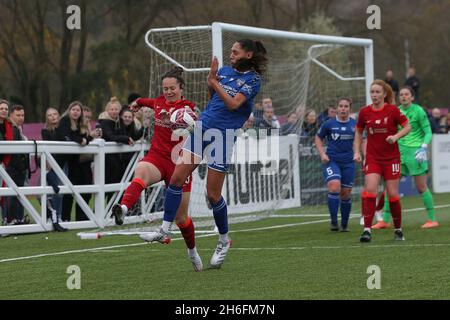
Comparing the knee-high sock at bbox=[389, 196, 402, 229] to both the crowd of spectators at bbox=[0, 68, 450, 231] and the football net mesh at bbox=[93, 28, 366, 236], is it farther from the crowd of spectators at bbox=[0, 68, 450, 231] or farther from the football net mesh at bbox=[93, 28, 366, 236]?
the crowd of spectators at bbox=[0, 68, 450, 231]

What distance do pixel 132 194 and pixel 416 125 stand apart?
6627 mm

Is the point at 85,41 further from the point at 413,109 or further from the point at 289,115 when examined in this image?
the point at 413,109

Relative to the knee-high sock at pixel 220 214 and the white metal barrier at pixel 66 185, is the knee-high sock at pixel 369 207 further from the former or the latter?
the white metal barrier at pixel 66 185

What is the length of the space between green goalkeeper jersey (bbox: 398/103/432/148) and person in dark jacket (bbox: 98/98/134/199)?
14.7 ft

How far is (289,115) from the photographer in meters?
19.8

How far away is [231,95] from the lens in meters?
9.85

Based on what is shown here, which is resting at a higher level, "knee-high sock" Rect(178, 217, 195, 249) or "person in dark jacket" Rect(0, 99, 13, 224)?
"person in dark jacket" Rect(0, 99, 13, 224)

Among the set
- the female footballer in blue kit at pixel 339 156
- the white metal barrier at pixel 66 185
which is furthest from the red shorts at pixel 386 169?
the white metal barrier at pixel 66 185

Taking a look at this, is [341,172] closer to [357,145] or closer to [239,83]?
[357,145]

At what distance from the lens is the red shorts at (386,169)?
12.9m

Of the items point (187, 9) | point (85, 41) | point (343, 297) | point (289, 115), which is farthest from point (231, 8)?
point (343, 297)

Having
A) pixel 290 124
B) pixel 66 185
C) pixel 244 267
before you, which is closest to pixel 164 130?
pixel 244 267

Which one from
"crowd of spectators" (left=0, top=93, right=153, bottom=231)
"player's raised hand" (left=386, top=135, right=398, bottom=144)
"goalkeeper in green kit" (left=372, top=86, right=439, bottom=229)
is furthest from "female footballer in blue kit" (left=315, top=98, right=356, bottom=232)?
"crowd of spectators" (left=0, top=93, right=153, bottom=231)

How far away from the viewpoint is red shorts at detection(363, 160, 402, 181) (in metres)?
12.9
